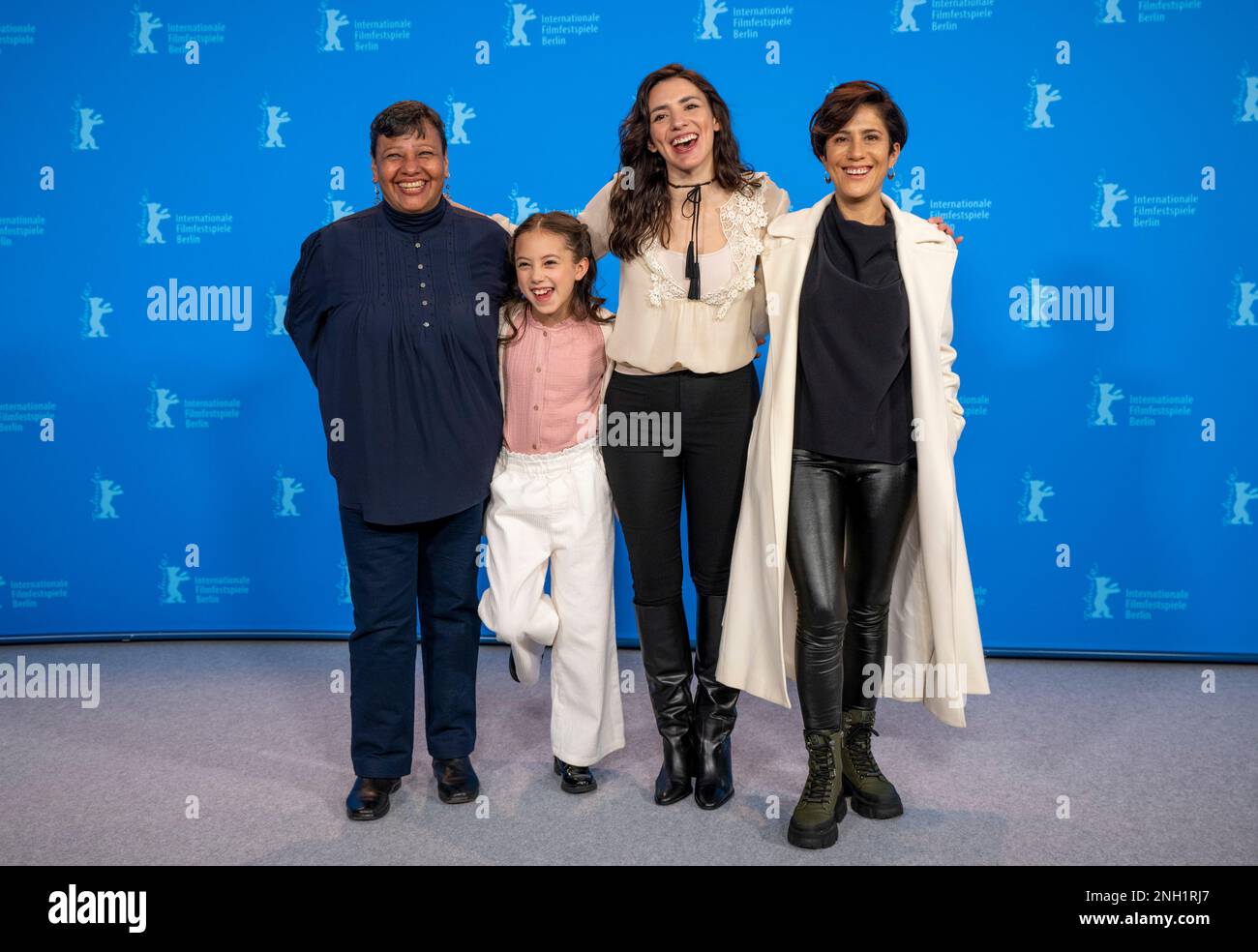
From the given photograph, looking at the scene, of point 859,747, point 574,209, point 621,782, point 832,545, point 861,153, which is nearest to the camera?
point 861,153

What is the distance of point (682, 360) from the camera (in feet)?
7.52

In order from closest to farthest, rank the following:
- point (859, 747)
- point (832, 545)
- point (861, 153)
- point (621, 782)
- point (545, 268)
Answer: point (861, 153), point (832, 545), point (545, 268), point (859, 747), point (621, 782)

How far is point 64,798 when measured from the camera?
2.59 meters

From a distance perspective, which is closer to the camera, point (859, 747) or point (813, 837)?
point (813, 837)

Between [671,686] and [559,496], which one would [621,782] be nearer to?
[671,686]

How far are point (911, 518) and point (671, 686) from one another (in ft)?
2.34

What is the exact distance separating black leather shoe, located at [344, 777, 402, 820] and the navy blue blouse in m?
0.67

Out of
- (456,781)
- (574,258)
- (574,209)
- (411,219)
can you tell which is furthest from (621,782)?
(574,209)

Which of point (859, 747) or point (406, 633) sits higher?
point (406, 633)

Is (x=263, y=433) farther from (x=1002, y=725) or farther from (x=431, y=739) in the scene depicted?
(x=1002, y=725)

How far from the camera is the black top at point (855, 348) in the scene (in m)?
2.18

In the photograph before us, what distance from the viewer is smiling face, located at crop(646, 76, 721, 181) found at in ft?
7.47

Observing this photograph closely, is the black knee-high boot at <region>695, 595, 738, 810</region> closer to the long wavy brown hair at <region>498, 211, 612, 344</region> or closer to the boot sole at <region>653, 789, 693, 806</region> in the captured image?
the boot sole at <region>653, 789, 693, 806</region>

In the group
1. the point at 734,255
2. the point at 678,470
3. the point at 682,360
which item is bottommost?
the point at 678,470
